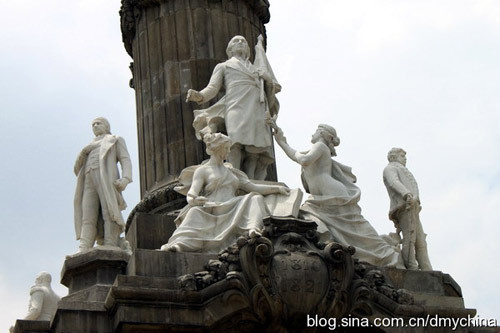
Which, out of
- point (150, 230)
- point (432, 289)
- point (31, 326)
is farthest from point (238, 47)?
point (31, 326)

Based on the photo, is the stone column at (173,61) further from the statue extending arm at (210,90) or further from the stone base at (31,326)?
the stone base at (31,326)

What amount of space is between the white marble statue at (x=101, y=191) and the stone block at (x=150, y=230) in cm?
24

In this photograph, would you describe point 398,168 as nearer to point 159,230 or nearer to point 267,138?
point 267,138

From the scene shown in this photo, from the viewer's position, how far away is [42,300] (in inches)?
1110

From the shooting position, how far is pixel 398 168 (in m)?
28.4

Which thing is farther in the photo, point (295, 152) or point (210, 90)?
point (210, 90)

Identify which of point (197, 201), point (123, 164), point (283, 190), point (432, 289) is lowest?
point (432, 289)

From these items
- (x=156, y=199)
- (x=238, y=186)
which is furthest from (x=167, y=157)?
(x=238, y=186)

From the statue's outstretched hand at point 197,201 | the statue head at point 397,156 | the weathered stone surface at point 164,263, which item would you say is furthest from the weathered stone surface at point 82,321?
the statue head at point 397,156

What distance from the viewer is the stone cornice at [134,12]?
30859mm

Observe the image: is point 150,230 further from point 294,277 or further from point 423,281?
point 423,281

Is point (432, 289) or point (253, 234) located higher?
point (253, 234)

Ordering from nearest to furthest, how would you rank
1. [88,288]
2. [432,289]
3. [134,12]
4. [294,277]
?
[294,277], [88,288], [432,289], [134,12]

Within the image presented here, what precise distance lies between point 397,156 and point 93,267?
6.16 metres
